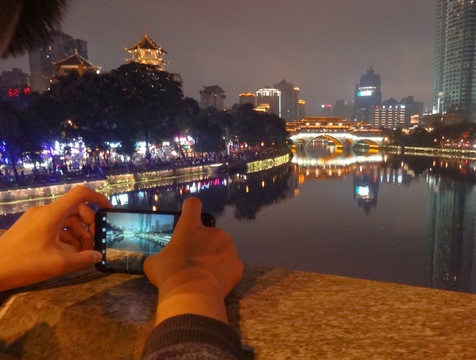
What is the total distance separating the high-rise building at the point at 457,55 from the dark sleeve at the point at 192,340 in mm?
112420

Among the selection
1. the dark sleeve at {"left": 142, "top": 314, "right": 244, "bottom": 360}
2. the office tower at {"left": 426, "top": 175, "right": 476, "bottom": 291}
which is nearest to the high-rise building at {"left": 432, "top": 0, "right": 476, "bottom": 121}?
the office tower at {"left": 426, "top": 175, "right": 476, "bottom": 291}

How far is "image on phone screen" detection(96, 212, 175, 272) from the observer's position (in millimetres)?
1718

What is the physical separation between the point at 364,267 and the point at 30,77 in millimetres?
85084

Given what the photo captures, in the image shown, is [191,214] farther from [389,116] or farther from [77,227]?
[389,116]

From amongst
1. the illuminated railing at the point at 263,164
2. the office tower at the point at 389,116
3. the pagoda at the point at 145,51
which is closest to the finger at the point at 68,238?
the illuminated railing at the point at 263,164

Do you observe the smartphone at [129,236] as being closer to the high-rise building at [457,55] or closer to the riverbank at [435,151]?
the riverbank at [435,151]

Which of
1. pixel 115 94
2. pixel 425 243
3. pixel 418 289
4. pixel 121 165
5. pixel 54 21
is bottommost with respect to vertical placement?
pixel 425 243

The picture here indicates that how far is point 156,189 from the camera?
79.8 ft

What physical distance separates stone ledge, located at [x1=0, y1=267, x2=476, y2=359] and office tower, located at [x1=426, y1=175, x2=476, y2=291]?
10371mm

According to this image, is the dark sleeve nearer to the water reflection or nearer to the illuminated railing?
the water reflection

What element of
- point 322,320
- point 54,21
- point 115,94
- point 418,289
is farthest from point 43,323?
point 115,94

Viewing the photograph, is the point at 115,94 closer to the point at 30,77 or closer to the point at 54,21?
the point at 54,21

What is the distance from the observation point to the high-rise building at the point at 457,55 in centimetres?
9594

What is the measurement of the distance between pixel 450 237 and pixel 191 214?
674 inches
